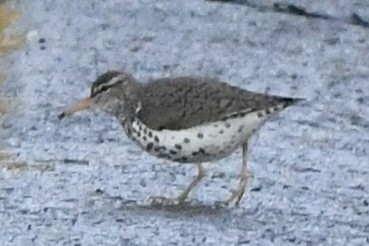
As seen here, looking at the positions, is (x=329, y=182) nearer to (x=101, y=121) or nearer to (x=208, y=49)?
(x=101, y=121)

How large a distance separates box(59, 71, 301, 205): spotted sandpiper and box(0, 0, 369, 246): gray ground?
0.26m

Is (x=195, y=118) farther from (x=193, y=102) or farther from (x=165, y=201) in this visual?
(x=165, y=201)

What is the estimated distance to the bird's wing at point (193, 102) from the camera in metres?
7.01

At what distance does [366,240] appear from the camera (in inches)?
Result: 265

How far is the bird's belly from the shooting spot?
694 cm

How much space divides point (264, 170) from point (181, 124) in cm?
71

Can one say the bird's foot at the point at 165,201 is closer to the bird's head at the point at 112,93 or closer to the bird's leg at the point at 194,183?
the bird's leg at the point at 194,183

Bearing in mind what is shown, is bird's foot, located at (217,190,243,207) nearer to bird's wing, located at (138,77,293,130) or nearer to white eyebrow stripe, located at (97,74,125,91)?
bird's wing, located at (138,77,293,130)

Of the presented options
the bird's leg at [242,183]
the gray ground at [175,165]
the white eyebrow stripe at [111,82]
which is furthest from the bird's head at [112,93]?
the bird's leg at [242,183]

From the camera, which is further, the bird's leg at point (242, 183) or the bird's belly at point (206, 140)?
the bird's leg at point (242, 183)

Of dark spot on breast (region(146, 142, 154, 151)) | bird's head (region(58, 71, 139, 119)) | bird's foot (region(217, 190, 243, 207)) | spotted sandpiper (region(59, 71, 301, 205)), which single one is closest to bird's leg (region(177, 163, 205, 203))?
spotted sandpiper (region(59, 71, 301, 205))

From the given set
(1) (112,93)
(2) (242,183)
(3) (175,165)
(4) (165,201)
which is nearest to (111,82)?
(1) (112,93)

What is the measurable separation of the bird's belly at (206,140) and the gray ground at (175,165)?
10.2 inches

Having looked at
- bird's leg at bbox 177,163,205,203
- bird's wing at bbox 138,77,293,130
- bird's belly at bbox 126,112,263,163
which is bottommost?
bird's leg at bbox 177,163,205,203
